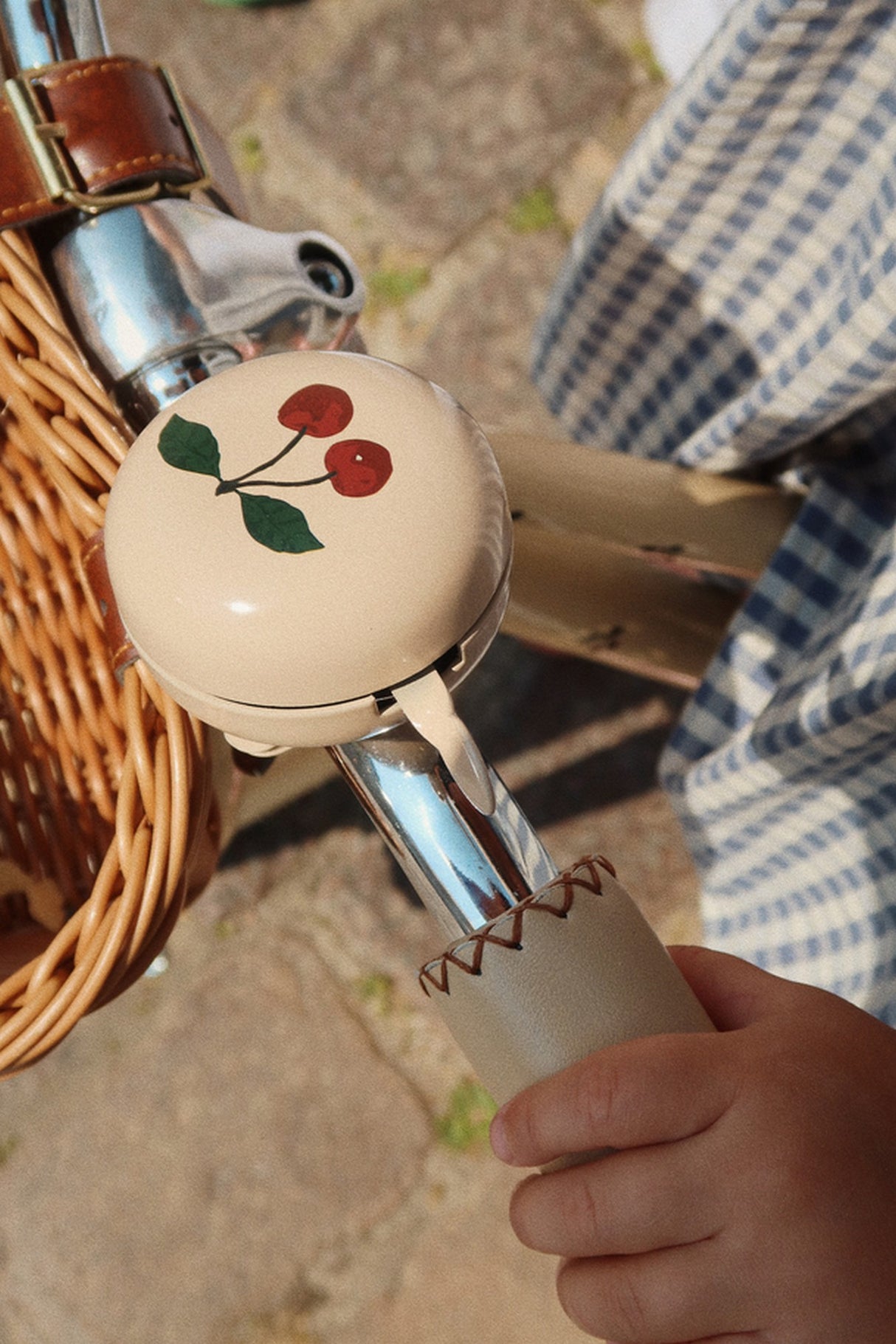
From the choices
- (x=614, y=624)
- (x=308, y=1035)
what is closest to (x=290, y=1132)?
(x=308, y=1035)

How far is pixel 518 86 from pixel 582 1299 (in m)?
1.16

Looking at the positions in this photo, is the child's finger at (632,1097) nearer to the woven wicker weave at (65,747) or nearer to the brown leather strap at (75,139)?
the woven wicker weave at (65,747)

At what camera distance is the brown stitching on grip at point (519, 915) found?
0.29 metres

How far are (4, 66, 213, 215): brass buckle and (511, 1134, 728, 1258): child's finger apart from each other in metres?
0.33

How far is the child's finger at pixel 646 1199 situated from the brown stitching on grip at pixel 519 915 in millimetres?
57

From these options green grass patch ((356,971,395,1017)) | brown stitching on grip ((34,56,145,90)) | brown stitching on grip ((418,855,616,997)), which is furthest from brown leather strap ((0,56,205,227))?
green grass patch ((356,971,395,1017))

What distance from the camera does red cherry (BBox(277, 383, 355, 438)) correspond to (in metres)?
0.29

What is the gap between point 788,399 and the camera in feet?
1.87

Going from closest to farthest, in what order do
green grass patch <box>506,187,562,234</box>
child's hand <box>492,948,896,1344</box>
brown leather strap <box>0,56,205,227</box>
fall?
child's hand <box>492,948,896,1344</box> → brown leather strap <box>0,56,205,227</box> → green grass patch <box>506,187,562,234</box>

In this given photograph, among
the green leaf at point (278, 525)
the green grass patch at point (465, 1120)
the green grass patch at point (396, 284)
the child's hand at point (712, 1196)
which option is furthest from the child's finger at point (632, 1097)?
the green grass patch at point (396, 284)

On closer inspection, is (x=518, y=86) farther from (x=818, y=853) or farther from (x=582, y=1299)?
(x=582, y=1299)

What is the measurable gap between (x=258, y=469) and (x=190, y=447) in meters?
0.02

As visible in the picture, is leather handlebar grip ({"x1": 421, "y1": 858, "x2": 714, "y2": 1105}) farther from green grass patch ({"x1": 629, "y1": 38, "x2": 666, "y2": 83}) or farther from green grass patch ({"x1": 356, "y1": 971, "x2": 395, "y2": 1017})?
green grass patch ({"x1": 629, "y1": 38, "x2": 666, "y2": 83})

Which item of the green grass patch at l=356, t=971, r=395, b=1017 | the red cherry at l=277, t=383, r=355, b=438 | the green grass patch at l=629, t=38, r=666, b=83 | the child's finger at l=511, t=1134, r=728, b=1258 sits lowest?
the green grass patch at l=356, t=971, r=395, b=1017
